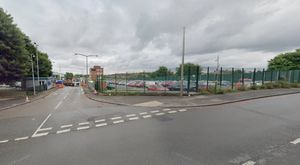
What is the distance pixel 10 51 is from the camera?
15.3 metres

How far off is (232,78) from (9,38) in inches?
995

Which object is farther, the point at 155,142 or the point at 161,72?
the point at 161,72

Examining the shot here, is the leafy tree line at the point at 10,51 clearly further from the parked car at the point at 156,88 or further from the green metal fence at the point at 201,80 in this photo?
the parked car at the point at 156,88

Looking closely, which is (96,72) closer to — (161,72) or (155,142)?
(161,72)

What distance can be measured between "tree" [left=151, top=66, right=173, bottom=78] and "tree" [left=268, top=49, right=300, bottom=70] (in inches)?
1578

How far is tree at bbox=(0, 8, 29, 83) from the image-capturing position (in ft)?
48.4

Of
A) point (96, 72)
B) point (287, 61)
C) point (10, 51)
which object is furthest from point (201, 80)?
point (287, 61)

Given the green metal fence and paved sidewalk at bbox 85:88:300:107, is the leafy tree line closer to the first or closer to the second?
the green metal fence

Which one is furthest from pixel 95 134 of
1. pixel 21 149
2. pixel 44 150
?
pixel 21 149

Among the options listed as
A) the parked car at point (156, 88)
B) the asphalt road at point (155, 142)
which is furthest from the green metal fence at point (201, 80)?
the asphalt road at point (155, 142)

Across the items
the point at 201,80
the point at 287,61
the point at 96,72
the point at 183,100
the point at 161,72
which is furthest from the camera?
the point at 287,61

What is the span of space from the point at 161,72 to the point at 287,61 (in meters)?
43.7

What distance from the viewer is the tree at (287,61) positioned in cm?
3925

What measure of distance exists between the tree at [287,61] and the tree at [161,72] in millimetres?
40069
